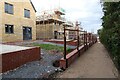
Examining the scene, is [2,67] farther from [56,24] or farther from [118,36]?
[56,24]

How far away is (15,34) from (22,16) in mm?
3116

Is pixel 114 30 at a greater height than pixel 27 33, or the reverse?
pixel 27 33

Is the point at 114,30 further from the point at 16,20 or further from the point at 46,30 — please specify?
the point at 46,30

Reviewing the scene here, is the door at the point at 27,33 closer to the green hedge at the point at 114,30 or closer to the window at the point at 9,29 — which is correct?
the window at the point at 9,29

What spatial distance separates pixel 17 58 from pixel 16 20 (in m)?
18.8

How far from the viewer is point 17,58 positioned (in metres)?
8.39

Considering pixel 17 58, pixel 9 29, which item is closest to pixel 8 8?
pixel 9 29

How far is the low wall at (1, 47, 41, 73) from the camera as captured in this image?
296 inches

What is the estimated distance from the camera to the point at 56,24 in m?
45.7

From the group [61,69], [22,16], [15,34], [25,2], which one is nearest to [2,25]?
[15,34]

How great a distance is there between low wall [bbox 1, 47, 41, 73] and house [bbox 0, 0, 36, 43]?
13412 millimetres

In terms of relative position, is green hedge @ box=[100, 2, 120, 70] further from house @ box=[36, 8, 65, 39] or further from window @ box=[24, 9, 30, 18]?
house @ box=[36, 8, 65, 39]

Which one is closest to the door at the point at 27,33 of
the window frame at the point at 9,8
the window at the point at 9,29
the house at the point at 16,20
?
the house at the point at 16,20

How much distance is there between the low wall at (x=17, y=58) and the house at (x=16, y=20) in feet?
44.0
